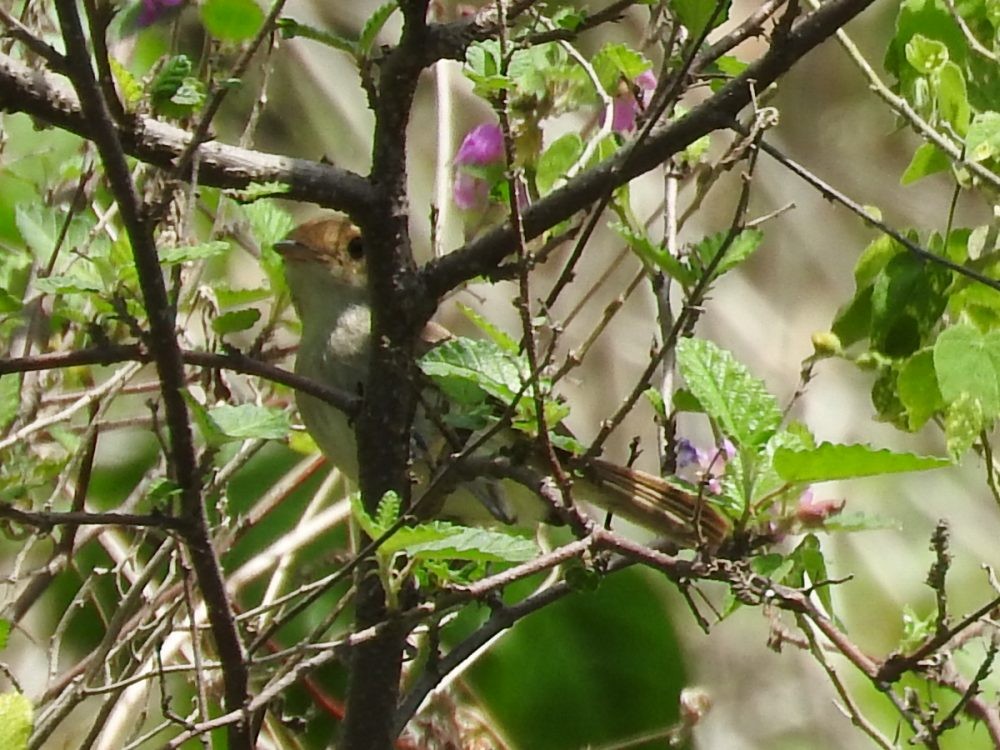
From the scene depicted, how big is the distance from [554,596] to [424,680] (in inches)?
7.2

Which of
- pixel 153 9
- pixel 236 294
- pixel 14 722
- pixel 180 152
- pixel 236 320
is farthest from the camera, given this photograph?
pixel 153 9

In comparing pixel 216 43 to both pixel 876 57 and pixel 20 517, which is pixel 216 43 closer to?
pixel 20 517

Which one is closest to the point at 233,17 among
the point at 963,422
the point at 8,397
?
the point at 8,397

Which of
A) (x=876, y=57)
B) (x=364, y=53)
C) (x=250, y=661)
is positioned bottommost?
(x=250, y=661)

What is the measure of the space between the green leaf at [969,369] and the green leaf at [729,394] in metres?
0.14

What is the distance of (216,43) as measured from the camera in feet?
5.73

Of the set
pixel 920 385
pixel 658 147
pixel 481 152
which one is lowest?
pixel 920 385

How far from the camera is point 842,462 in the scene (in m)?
1.00

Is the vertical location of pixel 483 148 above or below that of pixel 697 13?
above

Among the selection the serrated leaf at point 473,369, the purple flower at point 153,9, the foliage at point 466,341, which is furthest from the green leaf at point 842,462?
the purple flower at point 153,9

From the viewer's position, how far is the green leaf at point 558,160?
53.4 inches

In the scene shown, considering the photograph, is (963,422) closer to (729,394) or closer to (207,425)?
(729,394)

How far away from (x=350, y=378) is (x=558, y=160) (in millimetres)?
651

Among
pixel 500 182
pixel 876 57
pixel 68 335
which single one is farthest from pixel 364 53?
pixel 876 57
